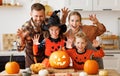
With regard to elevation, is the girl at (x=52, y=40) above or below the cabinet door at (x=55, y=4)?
below

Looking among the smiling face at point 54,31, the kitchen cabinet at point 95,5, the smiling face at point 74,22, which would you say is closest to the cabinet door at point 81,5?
the kitchen cabinet at point 95,5

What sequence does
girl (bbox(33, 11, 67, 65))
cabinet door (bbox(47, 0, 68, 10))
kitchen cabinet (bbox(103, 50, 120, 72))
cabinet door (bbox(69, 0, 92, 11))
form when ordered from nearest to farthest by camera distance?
girl (bbox(33, 11, 67, 65))
kitchen cabinet (bbox(103, 50, 120, 72))
cabinet door (bbox(69, 0, 92, 11))
cabinet door (bbox(47, 0, 68, 10))

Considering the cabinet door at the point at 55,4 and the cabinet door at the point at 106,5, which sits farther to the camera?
the cabinet door at the point at 55,4

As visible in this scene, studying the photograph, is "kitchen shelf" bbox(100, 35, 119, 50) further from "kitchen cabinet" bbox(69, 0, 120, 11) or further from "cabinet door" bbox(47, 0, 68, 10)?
"cabinet door" bbox(47, 0, 68, 10)

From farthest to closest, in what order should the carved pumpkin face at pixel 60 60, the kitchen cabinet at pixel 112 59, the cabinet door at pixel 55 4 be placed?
the cabinet door at pixel 55 4
the kitchen cabinet at pixel 112 59
the carved pumpkin face at pixel 60 60

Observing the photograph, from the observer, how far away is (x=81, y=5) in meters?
4.91

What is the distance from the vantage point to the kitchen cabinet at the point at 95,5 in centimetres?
490

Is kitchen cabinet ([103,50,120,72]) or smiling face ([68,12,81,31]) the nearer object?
smiling face ([68,12,81,31])

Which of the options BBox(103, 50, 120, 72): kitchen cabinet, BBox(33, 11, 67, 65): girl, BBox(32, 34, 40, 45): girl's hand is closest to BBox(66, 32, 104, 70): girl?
BBox(33, 11, 67, 65): girl

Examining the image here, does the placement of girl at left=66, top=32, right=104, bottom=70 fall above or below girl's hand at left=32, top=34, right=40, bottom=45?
below

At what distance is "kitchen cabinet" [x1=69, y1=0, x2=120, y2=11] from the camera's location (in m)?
4.90

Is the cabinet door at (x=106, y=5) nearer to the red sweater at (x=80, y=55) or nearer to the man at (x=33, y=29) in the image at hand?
the man at (x=33, y=29)

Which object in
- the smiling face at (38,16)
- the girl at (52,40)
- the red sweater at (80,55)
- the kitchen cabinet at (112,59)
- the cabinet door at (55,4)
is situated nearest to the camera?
the red sweater at (80,55)

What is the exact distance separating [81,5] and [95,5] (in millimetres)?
246
